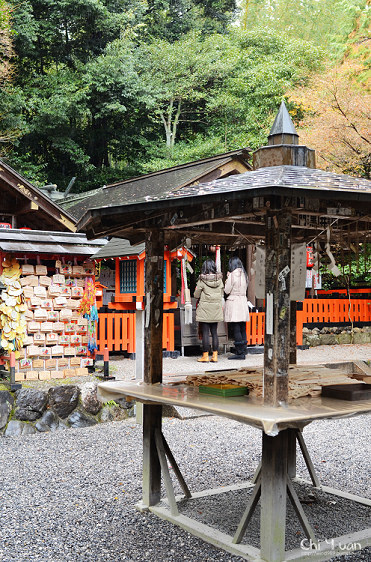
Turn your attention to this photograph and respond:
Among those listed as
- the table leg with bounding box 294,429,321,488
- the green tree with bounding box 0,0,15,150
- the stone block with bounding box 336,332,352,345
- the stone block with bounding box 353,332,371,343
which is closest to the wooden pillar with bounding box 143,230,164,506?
the table leg with bounding box 294,429,321,488

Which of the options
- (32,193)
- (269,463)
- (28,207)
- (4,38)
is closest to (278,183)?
(269,463)

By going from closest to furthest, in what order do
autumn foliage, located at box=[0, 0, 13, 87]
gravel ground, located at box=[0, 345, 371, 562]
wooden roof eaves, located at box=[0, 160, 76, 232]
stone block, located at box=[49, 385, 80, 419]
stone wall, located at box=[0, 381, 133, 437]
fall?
1. gravel ground, located at box=[0, 345, 371, 562]
2. stone wall, located at box=[0, 381, 133, 437]
3. stone block, located at box=[49, 385, 80, 419]
4. wooden roof eaves, located at box=[0, 160, 76, 232]
5. autumn foliage, located at box=[0, 0, 13, 87]

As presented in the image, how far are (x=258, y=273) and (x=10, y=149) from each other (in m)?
20.8

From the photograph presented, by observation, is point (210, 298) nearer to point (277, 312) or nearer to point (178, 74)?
point (277, 312)

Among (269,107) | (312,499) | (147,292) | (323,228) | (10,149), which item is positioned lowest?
(312,499)

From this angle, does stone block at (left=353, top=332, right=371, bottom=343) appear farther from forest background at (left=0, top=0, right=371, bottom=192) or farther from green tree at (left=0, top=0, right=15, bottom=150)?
green tree at (left=0, top=0, right=15, bottom=150)

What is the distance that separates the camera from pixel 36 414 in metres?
8.05

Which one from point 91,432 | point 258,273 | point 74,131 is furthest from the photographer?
point 74,131

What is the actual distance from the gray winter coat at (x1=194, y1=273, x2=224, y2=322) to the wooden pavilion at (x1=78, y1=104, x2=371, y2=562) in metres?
6.13

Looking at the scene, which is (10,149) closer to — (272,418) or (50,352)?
(50,352)

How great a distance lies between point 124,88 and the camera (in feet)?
82.8

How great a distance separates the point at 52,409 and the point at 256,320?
753 cm

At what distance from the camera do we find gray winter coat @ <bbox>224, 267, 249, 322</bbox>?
12352mm

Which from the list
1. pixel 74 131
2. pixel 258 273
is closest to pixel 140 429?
pixel 258 273
